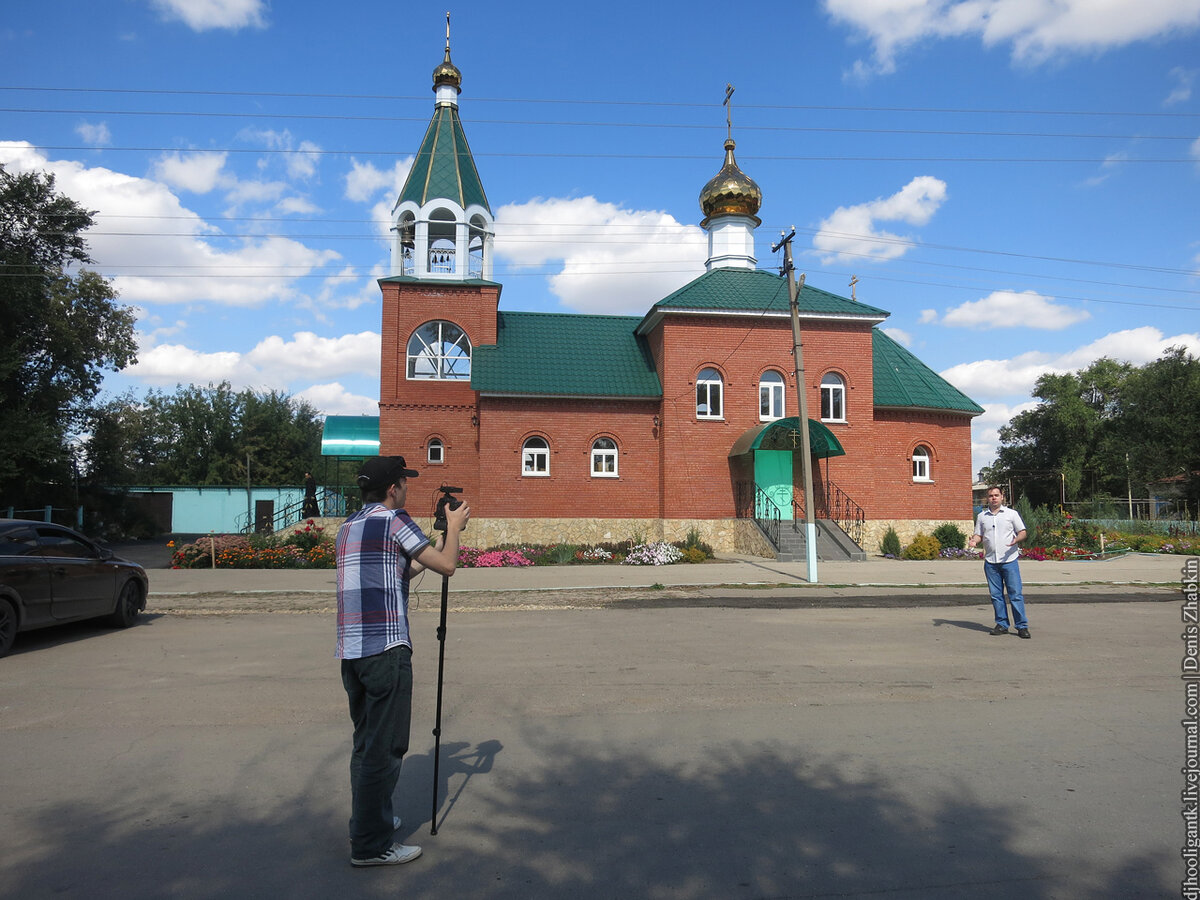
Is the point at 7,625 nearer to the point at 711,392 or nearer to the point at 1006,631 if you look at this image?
the point at 1006,631

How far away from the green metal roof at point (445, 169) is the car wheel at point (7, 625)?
20113 millimetres

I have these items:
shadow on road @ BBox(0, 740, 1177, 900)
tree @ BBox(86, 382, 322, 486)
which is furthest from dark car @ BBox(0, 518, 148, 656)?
tree @ BBox(86, 382, 322, 486)

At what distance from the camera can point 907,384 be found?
2786 centimetres

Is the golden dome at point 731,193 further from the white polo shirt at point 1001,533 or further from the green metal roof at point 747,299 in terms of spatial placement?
the white polo shirt at point 1001,533

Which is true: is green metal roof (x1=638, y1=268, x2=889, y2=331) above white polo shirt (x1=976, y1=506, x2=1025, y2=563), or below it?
above

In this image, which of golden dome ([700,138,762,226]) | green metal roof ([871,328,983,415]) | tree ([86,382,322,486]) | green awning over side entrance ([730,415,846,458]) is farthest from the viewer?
tree ([86,382,322,486])

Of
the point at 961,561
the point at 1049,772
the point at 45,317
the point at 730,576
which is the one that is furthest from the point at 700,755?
the point at 45,317

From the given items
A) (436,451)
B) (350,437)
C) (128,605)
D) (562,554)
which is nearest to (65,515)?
(350,437)

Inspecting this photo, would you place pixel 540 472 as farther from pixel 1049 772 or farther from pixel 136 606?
pixel 1049 772

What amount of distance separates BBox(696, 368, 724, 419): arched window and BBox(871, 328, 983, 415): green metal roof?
555cm

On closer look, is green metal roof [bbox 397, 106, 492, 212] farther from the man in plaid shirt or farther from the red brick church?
the man in plaid shirt

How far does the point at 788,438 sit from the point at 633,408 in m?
5.21

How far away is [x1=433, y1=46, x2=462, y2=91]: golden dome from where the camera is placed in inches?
1085

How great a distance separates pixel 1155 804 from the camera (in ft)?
14.1
